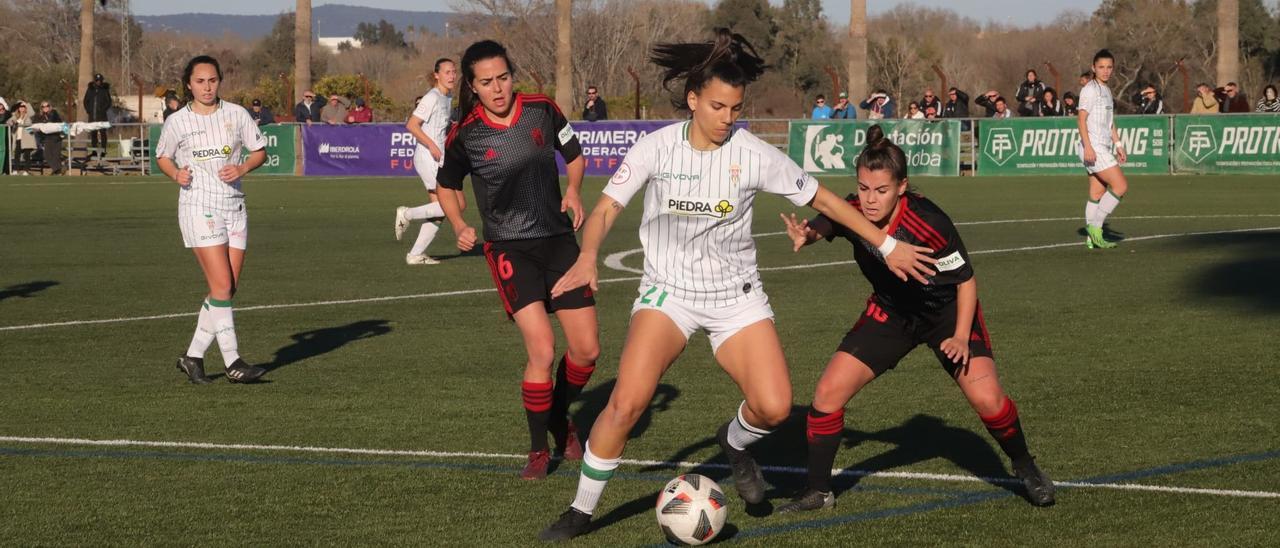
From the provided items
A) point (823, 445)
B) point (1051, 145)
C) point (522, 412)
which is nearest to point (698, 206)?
point (823, 445)

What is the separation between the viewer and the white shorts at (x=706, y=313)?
6371mm

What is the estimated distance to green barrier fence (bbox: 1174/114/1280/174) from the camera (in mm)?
32250

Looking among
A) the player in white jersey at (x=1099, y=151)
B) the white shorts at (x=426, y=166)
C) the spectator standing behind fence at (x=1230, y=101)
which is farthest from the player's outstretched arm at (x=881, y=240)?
the spectator standing behind fence at (x=1230, y=101)

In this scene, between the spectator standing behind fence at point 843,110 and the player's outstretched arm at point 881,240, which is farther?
the spectator standing behind fence at point 843,110

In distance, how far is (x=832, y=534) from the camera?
6312 millimetres

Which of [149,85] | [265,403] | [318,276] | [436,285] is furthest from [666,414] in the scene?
[149,85]

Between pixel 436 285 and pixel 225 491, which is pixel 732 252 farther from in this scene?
pixel 436 285

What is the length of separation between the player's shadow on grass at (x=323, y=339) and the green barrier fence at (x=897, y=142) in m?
23.2

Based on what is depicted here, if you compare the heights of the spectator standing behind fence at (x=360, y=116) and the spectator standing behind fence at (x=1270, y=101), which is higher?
the spectator standing behind fence at (x=1270, y=101)

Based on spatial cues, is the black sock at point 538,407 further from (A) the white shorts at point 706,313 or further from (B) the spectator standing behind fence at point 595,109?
(B) the spectator standing behind fence at point 595,109

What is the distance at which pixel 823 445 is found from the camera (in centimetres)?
673

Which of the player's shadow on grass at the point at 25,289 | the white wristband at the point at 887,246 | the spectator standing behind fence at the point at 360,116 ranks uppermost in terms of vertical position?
the spectator standing behind fence at the point at 360,116

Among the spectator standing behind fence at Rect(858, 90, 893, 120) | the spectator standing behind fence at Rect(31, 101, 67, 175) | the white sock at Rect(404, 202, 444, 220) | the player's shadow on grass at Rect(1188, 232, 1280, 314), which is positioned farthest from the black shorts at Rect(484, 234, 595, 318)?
the spectator standing behind fence at Rect(31, 101, 67, 175)

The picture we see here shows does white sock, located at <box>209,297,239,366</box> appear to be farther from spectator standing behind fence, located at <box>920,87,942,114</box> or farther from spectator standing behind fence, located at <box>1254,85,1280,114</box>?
spectator standing behind fence, located at <box>1254,85,1280,114</box>
